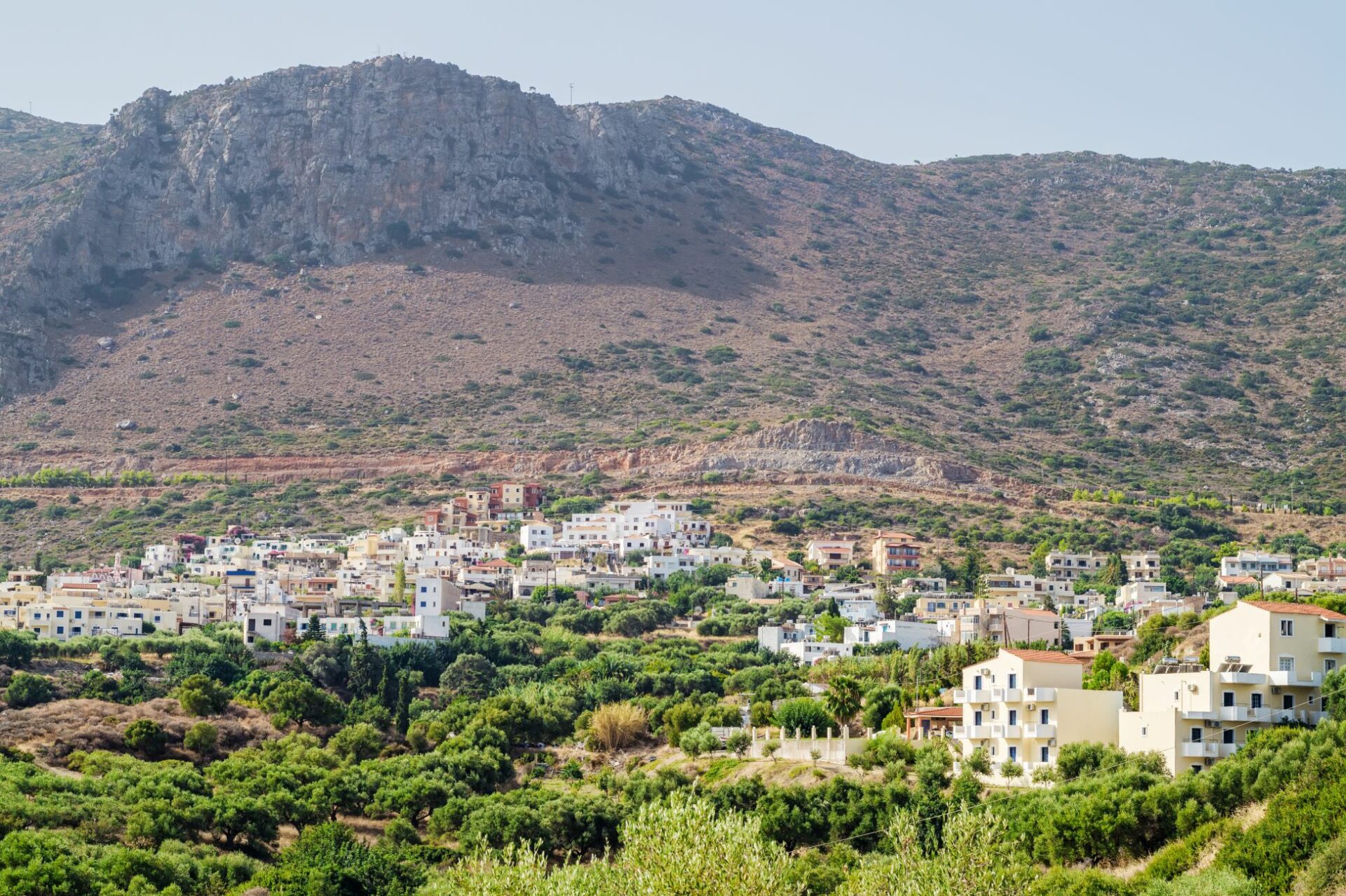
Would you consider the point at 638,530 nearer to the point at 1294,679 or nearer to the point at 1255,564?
the point at 1255,564

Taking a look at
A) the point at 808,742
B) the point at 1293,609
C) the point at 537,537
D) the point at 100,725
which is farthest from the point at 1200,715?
the point at 537,537

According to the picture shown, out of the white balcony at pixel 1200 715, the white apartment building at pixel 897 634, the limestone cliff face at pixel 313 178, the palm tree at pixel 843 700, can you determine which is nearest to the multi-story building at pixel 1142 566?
the white apartment building at pixel 897 634

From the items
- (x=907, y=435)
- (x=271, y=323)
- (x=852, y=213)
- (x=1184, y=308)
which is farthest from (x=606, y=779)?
(x=852, y=213)

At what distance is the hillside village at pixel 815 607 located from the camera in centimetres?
5047

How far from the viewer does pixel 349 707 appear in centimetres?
7512

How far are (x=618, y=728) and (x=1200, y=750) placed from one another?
24733mm

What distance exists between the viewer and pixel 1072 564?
101 m

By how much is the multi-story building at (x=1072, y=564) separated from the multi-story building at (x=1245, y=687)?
159 ft

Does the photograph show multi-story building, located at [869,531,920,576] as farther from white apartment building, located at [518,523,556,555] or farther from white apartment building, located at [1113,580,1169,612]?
white apartment building, located at [518,523,556,555]

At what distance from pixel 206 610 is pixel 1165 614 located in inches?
1697

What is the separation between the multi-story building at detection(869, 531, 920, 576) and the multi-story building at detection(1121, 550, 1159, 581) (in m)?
9.98

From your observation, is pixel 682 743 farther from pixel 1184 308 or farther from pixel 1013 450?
pixel 1184 308

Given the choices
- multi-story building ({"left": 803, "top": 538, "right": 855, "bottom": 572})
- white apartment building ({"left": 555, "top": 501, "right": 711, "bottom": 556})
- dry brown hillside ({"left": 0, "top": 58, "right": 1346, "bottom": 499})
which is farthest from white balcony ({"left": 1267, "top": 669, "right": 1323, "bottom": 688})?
dry brown hillside ({"left": 0, "top": 58, "right": 1346, "bottom": 499})

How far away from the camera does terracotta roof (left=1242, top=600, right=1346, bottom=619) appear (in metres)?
50.2
